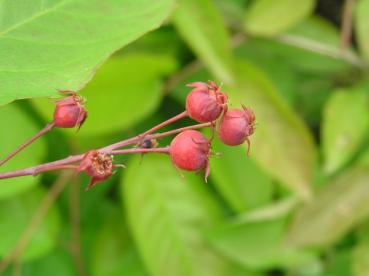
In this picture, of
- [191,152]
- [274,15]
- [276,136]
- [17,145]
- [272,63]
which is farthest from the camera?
[272,63]

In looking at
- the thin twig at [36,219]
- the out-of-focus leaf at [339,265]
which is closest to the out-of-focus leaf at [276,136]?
the out-of-focus leaf at [339,265]

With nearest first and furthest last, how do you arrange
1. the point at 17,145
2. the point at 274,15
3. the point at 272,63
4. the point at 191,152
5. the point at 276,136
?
the point at 191,152
the point at 17,145
the point at 276,136
the point at 274,15
the point at 272,63

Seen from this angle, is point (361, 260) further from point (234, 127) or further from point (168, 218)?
point (234, 127)

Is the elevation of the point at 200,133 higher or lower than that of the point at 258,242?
higher

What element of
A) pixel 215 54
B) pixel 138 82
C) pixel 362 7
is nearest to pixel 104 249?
pixel 138 82

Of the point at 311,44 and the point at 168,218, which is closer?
the point at 168,218

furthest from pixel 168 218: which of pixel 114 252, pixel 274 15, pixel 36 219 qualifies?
pixel 274 15

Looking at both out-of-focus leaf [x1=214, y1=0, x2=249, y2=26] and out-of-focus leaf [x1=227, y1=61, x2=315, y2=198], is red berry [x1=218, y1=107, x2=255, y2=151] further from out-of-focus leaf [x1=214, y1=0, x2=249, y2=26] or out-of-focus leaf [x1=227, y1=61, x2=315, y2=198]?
out-of-focus leaf [x1=214, y1=0, x2=249, y2=26]

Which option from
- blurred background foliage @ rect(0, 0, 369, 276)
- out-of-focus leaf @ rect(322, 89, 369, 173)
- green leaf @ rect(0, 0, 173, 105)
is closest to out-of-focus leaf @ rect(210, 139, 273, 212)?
blurred background foliage @ rect(0, 0, 369, 276)
